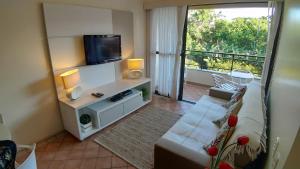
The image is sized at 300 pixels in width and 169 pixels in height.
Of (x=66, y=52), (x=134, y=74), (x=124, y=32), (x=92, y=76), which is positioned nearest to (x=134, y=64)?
(x=134, y=74)

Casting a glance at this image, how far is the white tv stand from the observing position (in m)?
2.58

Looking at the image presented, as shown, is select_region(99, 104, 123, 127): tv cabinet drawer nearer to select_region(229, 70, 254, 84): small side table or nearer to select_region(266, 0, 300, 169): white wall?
select_region(266, 0, 300, 169): white wall

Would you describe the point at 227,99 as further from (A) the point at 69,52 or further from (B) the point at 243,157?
(A) the point at 69,52

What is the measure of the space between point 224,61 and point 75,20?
13.3 feet

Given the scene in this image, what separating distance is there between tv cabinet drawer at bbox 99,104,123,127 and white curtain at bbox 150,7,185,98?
4.57ft

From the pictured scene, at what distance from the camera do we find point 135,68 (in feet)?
11.9

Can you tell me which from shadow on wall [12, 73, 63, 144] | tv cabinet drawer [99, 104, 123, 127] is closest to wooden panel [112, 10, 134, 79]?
tv cabinet drawer [99, 104, 123, 127]

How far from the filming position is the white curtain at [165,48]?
11.8ft

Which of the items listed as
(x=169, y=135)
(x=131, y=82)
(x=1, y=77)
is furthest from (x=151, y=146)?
(x=1, y=77)

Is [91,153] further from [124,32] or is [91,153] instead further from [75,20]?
[124,32]

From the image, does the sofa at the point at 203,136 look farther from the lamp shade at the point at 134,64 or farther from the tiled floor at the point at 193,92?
the lamp shade at the point at 134,64

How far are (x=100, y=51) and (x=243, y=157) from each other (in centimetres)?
262

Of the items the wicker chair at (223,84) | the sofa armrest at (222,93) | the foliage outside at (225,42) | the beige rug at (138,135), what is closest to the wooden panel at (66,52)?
the beige rug at (138,135)

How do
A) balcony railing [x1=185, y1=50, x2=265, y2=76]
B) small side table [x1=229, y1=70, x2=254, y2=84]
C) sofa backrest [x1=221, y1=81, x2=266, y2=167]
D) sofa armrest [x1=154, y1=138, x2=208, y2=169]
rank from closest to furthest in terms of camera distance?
sofa backrest [x1=221, y1=81, x2=266, y2=167]
sofa armrest [x1=154, y1=138, x2=208, y2=169]
small side table [x1=229, y1=70, x2=254, y2=84]
balcony railing [x1=185, y1=50, x2=265, y2=76]
